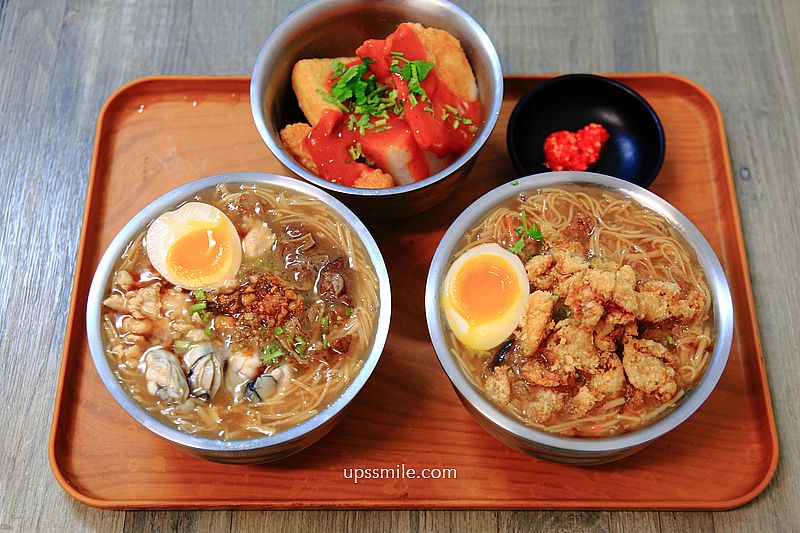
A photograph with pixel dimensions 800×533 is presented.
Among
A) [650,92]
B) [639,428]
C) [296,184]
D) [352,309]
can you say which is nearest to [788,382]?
[639,428]

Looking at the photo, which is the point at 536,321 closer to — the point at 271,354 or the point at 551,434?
the point at 551,434

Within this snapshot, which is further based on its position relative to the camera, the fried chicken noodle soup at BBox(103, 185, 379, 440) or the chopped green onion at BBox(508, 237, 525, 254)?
the chopped green onion at BBox(508, 237, 525, 254)

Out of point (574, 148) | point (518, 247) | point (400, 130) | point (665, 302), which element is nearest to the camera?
point (665, 302)

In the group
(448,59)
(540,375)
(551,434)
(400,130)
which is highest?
(448,59)

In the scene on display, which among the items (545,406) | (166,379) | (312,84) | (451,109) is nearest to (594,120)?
(451,109)

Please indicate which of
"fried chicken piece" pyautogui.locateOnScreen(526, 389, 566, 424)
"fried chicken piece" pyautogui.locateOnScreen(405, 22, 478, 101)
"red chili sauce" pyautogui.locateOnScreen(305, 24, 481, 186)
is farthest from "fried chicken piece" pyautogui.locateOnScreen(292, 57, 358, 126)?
"fried chicken piece" pyautogui.locateOnScreen(526, 389, 566, 424)

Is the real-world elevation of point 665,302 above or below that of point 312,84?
below

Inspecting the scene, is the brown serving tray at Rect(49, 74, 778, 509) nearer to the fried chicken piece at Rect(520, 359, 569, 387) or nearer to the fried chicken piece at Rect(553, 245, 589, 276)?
the fried chicken piece at Rect(520, 359, 569, 387)
